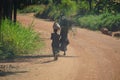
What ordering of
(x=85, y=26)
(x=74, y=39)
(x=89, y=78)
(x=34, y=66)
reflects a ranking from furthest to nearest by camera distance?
(x=85, y=26)
(x=74, y=39)
(x=34, y=66)
(x=89, y=78)

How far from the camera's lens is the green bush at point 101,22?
29.2 metres

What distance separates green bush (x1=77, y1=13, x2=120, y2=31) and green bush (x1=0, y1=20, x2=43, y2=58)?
10.9 meters

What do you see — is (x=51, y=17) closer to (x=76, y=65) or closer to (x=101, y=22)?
(x=101, y=22)

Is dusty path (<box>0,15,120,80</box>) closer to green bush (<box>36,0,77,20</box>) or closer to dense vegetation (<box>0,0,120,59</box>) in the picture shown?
dense vegetation (<box>0,0,120,59</box>)

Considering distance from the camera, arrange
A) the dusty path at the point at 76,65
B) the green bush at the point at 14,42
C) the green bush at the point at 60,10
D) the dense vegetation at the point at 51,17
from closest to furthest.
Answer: the dusty path at the point at 76,65 → the green bush at the point at 14,42 → the dense vegetation at the point at 51,17 → the green bush at the point at 60,10

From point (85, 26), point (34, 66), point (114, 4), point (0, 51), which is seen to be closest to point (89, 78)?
point (34, 66)

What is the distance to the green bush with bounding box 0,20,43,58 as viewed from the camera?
56.4 ft

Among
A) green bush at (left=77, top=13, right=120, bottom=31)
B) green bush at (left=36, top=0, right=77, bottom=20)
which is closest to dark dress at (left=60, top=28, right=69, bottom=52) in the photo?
green bush at (left=77, top=13, right=120, bottom=31)

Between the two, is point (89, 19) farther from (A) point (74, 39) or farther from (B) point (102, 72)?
(B) point (102, 72)

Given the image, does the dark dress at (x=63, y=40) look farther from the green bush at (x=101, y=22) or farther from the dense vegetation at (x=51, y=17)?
the green bush at (x=101, y=22)

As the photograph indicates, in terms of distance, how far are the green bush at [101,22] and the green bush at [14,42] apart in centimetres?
1087

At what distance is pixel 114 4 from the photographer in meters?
26.4

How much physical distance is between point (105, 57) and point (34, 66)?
13.4 feet

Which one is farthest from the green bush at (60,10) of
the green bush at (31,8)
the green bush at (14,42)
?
the green bush at (14,42)
